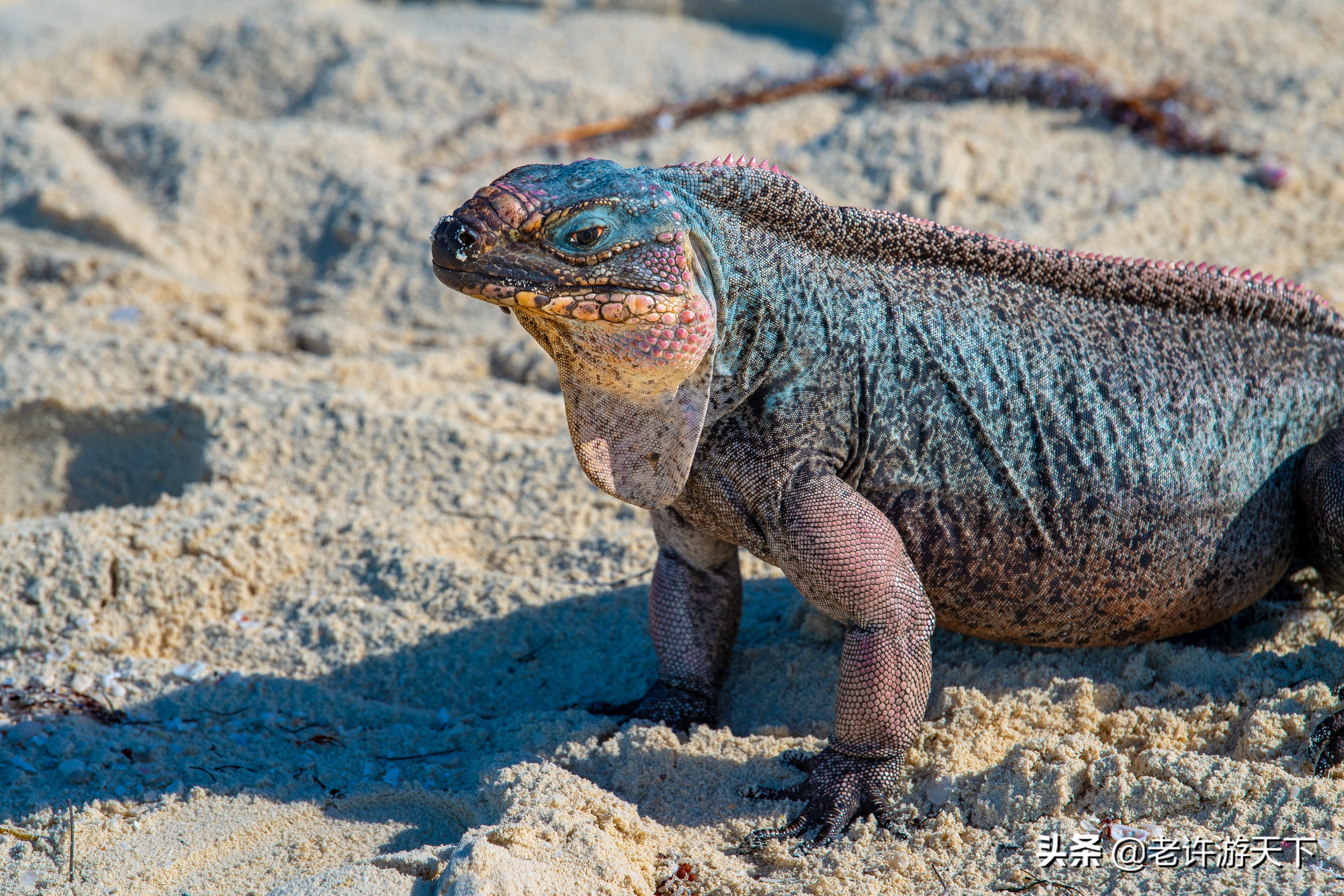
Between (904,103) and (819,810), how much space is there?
5.24 m

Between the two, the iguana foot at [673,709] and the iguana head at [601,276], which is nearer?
the iguana head at [601,276]

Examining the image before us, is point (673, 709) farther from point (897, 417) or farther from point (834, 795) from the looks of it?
point (897, 417)

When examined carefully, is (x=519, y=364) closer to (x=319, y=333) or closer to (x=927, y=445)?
(x=319, y=333)

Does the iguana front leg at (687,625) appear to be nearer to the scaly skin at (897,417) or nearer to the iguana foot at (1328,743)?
the scaly skin at (897,417)

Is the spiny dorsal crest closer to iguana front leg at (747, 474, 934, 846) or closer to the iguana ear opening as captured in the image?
the iguana ear opening

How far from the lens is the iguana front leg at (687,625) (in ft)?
12.5

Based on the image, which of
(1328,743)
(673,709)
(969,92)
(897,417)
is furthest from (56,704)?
(969,92)

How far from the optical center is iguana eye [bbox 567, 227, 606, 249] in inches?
114

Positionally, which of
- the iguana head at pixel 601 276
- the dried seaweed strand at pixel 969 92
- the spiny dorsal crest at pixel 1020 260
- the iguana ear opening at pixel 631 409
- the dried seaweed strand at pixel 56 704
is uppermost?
the dried seaweed strand at pixel 969 92

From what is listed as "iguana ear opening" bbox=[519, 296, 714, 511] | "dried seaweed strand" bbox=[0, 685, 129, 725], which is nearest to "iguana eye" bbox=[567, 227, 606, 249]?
"iguana ear opening" bbox=[519, 296, 714, 511]

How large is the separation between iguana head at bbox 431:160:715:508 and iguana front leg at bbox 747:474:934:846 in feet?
1.40

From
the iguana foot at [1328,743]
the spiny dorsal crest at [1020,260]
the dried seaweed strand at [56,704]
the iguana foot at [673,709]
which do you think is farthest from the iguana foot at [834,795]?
the dried seaweed strand at [56,704]

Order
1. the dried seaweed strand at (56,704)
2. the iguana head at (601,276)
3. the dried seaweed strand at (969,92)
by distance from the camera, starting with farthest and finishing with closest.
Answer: the dried seaweed strand at (969,92), the dried seaweed strand at (56,704), the iguana head at (601,276)

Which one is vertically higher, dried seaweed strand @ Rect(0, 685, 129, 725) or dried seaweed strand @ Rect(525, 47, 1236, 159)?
dried seaweed strand @ Rect(525, 47, 1236, 159)
